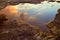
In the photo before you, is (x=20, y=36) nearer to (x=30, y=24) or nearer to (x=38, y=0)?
(x=30, y=24)

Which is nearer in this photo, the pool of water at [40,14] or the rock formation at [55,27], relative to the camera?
the rock formation at [55,27]

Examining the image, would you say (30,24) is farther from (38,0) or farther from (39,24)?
(38,0)

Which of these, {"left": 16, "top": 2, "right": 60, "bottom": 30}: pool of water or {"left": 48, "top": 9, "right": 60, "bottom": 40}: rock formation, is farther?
{"left": 16, "top": 2, "right": 60, "bottom": 30}: pool of water

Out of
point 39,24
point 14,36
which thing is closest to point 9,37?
point 14,36

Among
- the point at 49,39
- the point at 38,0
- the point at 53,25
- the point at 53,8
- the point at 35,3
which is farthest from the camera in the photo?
the point at 38,0

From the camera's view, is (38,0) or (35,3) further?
A: (38,0)

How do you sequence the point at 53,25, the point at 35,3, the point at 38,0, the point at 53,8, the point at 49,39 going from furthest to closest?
the point at 38,0 < the point at 35,3 < the point at 53,8 < the point at 53,25 < the point at 49,39

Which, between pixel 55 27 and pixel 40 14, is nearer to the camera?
pixel 55 27

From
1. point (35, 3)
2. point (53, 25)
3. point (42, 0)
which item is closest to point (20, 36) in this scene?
point (53, 25)

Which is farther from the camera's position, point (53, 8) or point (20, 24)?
point (53, 8)
